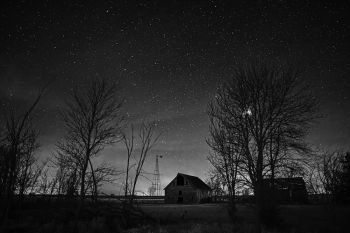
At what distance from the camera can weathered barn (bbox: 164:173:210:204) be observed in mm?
44000

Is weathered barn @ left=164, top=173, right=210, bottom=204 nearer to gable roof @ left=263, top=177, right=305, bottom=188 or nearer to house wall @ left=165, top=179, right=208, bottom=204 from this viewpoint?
house wall @ left=165, top=179, right=208, bottom=204

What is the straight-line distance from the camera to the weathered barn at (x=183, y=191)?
44.0 m

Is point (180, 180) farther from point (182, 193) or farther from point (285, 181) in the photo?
point (285, 181)

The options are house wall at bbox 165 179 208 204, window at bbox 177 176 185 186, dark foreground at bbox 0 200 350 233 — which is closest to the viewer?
dark foreground at bbox 0 200 350 233

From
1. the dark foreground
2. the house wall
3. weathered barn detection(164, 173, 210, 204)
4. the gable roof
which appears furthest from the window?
the gable roof

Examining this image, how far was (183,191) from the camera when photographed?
4475 centimetres

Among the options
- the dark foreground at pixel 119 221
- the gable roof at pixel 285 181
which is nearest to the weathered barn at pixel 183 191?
the dark foreground at pixel 119 221

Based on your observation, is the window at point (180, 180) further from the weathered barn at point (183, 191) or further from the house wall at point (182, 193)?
the house wall at point (182, 193)

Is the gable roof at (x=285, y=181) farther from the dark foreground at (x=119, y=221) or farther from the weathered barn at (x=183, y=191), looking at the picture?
the weathered barn at (x=183, y=191)

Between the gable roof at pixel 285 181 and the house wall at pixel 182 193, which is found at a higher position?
the gable roof at pixel 285 181

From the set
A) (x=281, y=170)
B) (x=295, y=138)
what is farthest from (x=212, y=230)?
(x=295, y=138)

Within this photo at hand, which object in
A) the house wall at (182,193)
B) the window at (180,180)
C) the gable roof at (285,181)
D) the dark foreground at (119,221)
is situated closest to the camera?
the gable roof at (285,181)

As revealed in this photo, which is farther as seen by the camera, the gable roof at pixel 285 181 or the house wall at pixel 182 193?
the house wall at pixel 182 193

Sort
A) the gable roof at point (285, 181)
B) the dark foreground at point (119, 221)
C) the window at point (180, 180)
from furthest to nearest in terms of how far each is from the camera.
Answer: the window at point (180, 180) → the dark foreground at point (119, 221) → the gable roof at point (285, 181)
